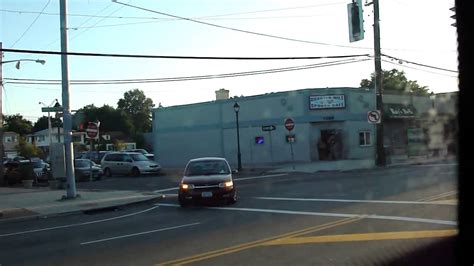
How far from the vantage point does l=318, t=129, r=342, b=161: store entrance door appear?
128 ft

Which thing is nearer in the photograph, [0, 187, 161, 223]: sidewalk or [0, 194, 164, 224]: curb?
[0, 194, 164, 224]: curb

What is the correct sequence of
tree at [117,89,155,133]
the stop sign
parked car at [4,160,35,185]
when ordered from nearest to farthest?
the stop sign < parked car at [4,160,35,185] < tree at [117,89,155,133]

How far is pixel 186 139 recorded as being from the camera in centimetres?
4772

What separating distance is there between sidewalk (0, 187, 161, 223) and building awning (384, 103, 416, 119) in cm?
2668

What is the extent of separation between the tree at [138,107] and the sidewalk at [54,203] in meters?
124

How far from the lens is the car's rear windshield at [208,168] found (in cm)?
1717

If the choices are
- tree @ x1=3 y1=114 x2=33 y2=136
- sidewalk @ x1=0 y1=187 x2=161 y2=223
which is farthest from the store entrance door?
tree @ x1=3 y1=114 x2=33 y2=136

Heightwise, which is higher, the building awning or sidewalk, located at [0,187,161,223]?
the building awning

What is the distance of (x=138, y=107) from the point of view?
488 feet

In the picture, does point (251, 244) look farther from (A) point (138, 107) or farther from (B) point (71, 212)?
(A) point (138, 107)

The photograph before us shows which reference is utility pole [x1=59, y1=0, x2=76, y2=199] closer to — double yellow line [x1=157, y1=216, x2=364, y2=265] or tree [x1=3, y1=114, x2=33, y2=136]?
double yellow line [x1=157, y1=216, x2=364, y2=265]

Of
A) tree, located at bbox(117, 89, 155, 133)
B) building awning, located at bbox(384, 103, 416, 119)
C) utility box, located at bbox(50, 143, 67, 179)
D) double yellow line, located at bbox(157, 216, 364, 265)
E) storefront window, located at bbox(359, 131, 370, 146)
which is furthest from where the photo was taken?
tree, located at bbox(117, 89, 155, 133)

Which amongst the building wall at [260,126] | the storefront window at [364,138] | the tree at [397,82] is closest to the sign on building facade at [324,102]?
the building wall at [260,126]

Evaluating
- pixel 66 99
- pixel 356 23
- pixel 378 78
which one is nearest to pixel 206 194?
pixel 356 23
